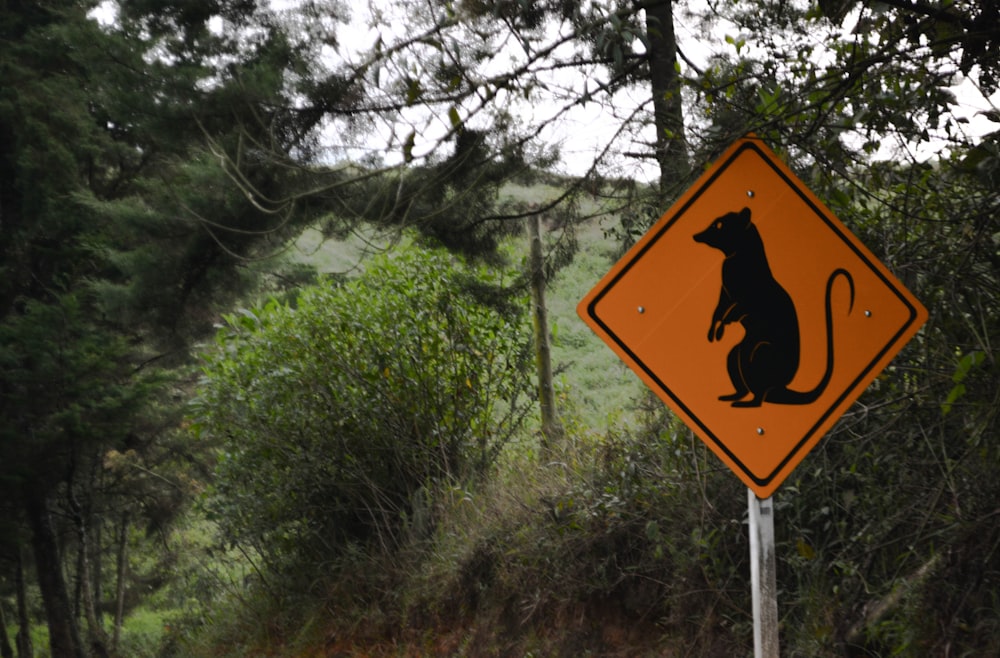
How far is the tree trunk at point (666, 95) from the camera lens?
6.58 metres

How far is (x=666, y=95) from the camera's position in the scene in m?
6.31

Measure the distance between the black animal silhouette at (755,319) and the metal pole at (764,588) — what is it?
42cm

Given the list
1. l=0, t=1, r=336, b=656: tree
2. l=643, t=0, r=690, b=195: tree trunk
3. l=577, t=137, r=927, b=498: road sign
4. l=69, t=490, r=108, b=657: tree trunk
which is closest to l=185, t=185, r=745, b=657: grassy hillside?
l=643, t=0, r=690, b=195: tree trunk

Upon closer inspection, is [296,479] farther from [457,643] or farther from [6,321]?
[6,321]

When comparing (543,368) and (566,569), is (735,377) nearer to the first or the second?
(566,569)

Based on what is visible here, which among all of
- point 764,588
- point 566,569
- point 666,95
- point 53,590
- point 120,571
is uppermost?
point 120,571

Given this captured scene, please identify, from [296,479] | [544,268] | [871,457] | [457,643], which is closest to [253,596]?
[296,479]

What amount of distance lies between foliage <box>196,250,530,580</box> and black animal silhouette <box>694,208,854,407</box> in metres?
6.37

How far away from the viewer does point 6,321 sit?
803 inches

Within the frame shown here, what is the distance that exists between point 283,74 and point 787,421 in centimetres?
607

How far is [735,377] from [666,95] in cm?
324

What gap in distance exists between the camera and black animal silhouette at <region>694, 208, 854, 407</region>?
11.5ft

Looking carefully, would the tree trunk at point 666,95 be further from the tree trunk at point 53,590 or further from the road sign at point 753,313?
the tree trunk at point 53,590

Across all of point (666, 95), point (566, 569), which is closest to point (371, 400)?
point (566, 569)
